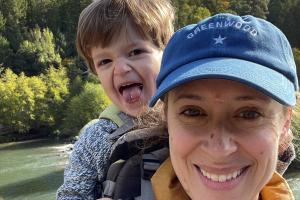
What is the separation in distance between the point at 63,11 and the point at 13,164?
29.2m

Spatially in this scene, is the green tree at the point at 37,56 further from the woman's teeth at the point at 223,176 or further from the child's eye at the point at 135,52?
the woman's teeth at the point at 223,176

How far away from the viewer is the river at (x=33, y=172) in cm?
1683

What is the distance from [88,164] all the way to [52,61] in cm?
4132

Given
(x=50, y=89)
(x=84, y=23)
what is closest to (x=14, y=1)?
(x=50, y=89)

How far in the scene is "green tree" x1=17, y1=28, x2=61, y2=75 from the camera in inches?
1676

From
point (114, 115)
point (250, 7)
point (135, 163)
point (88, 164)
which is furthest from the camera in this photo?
point (250, 7)

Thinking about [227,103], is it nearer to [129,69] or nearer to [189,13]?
[129,69]

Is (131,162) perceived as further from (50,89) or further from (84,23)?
(50,89)

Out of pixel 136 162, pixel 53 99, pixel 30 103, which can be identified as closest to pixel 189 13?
pixel 53 99

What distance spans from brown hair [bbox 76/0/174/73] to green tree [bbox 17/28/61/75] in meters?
41.1

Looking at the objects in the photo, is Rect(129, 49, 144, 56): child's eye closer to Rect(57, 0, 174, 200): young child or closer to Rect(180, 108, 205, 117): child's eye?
Rect(57, 0, 174, 200): young child

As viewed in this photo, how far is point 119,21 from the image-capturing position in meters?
2.08

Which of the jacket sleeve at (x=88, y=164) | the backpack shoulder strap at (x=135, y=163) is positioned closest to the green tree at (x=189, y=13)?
the jacket sleeve at (x=88, y=164)

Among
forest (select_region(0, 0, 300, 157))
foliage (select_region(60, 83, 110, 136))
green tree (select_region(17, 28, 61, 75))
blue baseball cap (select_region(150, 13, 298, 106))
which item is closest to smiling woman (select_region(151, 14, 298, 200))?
blue baseball cap (select_region(150, 13, 298, 106))
